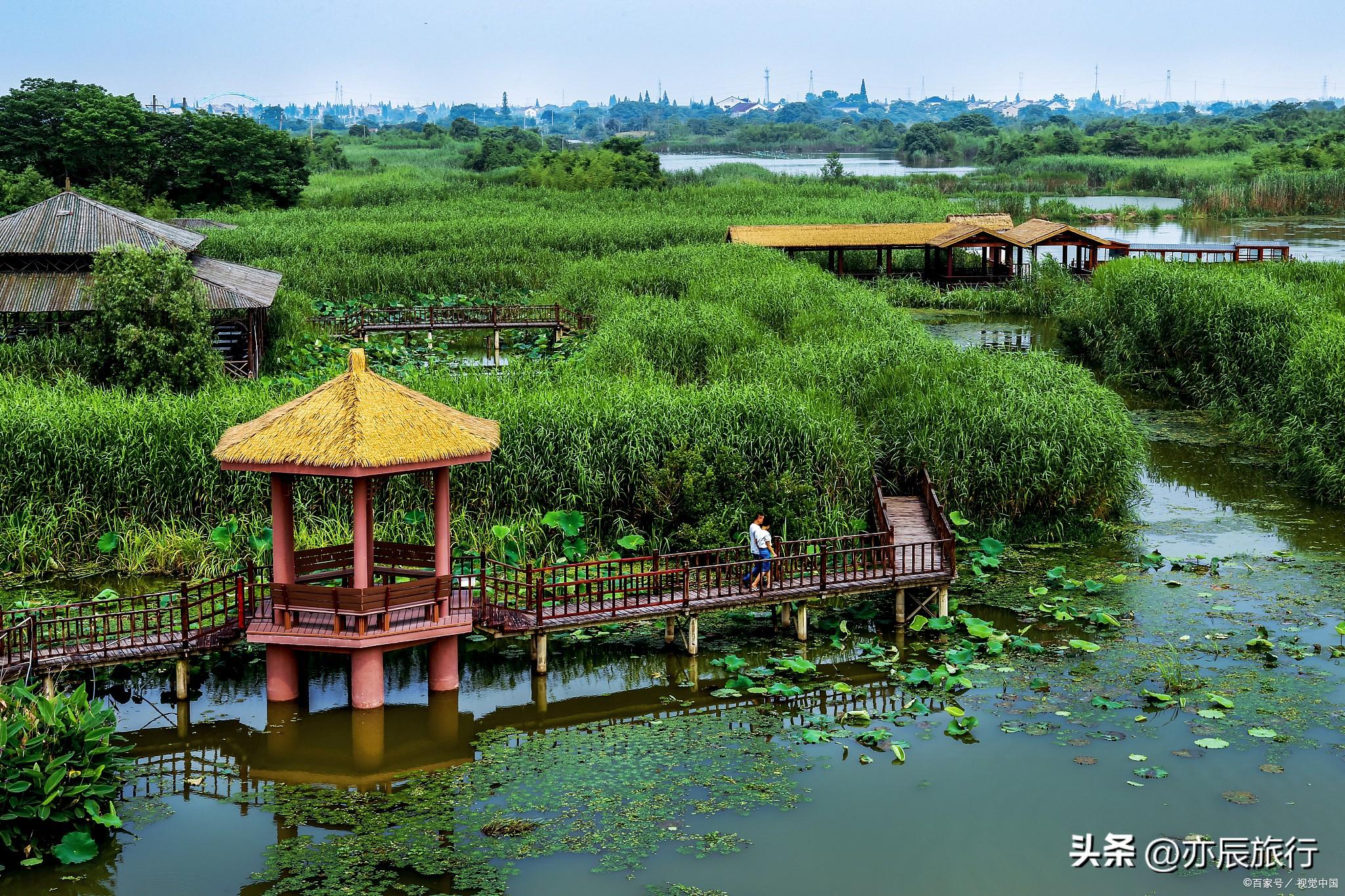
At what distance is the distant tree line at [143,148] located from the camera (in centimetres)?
6066

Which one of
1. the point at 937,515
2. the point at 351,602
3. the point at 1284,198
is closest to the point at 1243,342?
the point at 937,515

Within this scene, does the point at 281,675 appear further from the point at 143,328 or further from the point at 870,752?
the point at 143,328

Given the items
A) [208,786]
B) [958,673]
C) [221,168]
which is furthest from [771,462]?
[221,168]

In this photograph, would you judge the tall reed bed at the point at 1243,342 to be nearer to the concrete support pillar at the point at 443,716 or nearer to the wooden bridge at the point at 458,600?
the wooden bridge at the point at 458,600

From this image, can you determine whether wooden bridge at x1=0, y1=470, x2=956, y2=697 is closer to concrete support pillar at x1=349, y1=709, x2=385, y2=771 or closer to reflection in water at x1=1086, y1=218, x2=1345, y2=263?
concrete support pillar at x1=349, y1=709, x2=385, y2=771

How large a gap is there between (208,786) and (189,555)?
6.38 meters

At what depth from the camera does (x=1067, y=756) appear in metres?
14.0

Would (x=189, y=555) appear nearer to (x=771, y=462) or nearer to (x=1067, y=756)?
(x=771, y=462)

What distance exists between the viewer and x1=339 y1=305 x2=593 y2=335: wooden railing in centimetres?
3700

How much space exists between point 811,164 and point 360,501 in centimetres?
15381

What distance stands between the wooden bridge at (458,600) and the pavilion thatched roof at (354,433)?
149 centimetres

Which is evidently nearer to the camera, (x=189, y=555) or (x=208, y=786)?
(x=208, y=786)

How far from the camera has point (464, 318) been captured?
38.6m

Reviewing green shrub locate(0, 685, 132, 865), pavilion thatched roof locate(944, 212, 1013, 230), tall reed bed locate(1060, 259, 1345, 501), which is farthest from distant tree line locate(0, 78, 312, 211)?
green shrub locate(0, 685, 132, 865)
